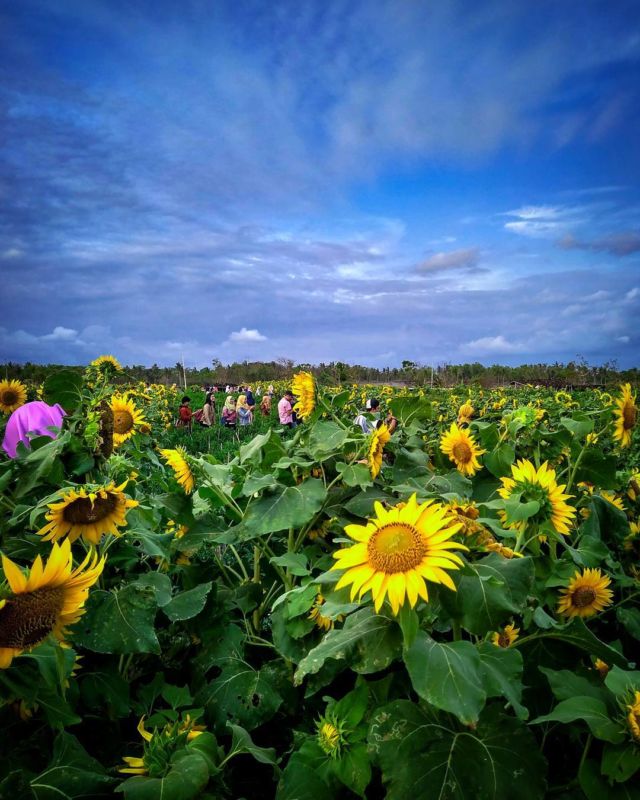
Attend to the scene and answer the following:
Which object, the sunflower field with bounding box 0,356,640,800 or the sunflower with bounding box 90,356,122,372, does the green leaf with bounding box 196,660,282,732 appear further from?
the sunflower with bounding box 90,356,122,372

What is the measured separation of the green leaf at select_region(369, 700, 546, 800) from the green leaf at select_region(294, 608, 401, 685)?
14cm

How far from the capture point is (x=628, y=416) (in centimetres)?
251

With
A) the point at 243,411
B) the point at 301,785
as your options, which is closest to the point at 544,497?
the point at 301,785

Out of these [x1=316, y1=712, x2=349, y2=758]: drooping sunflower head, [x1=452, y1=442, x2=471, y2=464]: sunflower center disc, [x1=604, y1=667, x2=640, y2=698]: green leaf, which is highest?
[x1=452, y1=442, x2=471, y2=464]: sunflower center disc

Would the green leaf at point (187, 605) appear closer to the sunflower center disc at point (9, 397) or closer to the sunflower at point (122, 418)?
the sunflower at point (122, 418)

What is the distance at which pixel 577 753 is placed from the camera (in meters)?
1.31

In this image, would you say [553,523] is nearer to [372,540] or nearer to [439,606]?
[439,606]

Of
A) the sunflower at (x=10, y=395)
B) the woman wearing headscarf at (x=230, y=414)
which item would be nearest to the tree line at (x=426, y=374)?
the woman wearing headscarf at (x=230, y=414)

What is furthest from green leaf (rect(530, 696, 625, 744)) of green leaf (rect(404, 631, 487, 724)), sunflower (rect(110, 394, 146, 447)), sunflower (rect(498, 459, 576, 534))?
sunflower (rect(110, 394, 146, 447))

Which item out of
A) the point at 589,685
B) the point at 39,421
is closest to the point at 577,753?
the point at 589,685

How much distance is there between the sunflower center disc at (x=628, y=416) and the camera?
2.46 m

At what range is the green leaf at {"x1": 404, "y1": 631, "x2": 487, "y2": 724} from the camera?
0.86 meters

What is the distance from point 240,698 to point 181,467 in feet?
2.42

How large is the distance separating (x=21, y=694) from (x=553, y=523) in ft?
4.06
